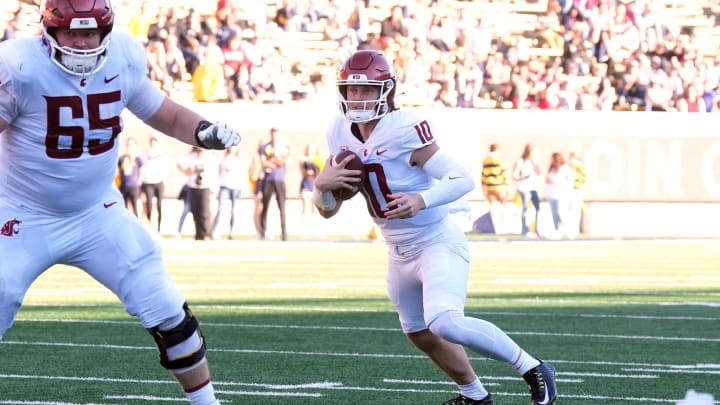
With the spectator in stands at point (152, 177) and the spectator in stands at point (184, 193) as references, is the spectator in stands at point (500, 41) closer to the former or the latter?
the spectator in stands at point (184, 193)

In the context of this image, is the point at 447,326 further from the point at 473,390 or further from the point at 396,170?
the point at 396,170

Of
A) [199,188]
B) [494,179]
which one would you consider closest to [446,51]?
[494,179]

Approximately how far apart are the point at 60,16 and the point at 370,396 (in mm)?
2602

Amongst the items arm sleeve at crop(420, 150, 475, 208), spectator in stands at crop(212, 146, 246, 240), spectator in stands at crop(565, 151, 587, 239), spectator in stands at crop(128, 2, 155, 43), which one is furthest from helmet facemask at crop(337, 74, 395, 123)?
spectator in stands at crop(565, 151, 587, 239)

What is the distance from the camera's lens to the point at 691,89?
29453 mm

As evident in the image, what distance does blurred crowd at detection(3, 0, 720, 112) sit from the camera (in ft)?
82.4

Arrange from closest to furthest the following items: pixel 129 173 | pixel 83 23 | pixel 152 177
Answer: pixel 83 23
pixel 129 173
pixel 152 177

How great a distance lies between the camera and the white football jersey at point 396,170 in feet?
21.8

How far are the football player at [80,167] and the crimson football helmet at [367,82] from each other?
1.02 meters

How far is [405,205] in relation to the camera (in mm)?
6273

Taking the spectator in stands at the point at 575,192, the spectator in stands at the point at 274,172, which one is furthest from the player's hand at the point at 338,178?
the spectator in stands at the point at 575,192

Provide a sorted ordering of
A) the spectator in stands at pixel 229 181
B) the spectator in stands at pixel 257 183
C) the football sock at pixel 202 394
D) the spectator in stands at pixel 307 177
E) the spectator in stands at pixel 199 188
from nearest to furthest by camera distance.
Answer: the football sock at pixel 202 394 → the spectator in stands at pixel 199 188 → the spectator in stands at pixel 229 181 → the spectator in stands at pixel 257 183 → the spectator in stands at pixel 307 177

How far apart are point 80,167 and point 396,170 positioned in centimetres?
160

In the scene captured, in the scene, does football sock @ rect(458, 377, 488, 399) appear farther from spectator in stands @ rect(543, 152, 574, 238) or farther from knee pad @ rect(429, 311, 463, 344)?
spectator in stands @ rect(543, 152, 574, 238)
